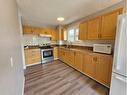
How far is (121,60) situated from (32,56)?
3.70 meters

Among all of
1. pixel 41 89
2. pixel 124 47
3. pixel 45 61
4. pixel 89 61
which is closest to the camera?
pixel 124 47

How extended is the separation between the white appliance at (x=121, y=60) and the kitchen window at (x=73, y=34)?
2.82m

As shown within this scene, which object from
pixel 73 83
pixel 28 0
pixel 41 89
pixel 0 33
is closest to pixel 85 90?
pixel 73 83

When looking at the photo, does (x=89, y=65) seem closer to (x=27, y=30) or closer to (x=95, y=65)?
(x=95, y=65)

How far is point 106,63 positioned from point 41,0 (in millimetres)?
2284

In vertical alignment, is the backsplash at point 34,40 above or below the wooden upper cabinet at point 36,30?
below

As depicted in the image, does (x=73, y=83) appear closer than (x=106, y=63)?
No

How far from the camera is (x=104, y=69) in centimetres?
206

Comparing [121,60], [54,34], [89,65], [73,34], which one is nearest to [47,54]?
[54,34]

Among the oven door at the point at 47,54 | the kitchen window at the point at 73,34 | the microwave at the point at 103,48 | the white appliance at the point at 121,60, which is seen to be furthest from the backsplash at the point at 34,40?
the white appliance at the point at 121,60

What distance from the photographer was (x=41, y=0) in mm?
1902

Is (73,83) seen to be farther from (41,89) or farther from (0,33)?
(0,33)

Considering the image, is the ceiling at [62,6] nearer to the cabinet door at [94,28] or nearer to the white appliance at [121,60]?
the cabinet door at [94,28]

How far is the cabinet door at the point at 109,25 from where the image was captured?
78.9 inches
